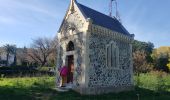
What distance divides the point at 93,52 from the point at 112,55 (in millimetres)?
2608

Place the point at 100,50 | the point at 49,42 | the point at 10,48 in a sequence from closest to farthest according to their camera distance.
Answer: the point at 100,50
the point at 49,42
the point at 10,48

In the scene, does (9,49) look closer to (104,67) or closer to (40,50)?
(40,50)

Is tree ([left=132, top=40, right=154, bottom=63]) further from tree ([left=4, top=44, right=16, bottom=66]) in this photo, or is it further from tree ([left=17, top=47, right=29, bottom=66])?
tree ([left=4, top=44, right=16, bottom=66])

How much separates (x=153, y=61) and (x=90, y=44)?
38.1 m

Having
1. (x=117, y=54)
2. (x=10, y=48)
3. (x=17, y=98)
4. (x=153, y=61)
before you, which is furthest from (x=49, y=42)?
(x=17, y=98)

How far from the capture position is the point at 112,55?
2238 centimetres

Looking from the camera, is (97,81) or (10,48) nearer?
(97,81)

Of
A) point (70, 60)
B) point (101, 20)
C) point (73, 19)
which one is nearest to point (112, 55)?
point (101, 20)

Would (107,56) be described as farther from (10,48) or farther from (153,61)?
(10,48)

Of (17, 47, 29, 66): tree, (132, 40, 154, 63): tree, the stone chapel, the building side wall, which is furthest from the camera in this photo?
(17, 47, 29, 66): tree

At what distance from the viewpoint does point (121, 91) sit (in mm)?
22844

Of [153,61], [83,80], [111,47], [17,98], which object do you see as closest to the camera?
[17,98]

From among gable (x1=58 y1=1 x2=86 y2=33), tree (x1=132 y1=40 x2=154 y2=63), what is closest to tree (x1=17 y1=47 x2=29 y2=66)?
tree (x1=132 y1=40 x2=154 y2=63)

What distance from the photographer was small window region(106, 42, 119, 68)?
2186 centimetres
